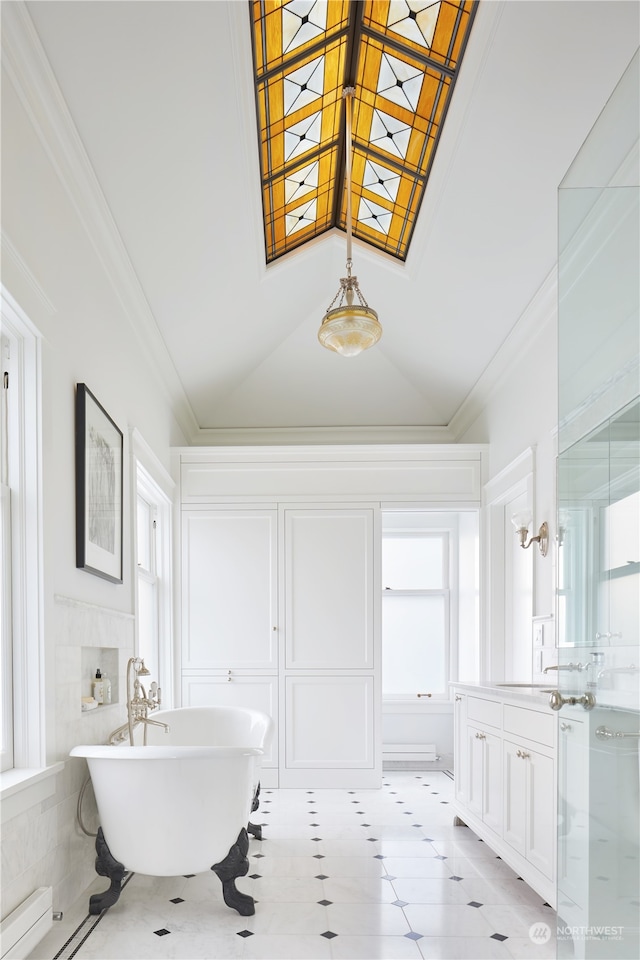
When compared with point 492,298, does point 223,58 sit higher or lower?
higher

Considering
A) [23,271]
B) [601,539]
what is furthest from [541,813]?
[23,271]

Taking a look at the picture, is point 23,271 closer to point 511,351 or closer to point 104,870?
point 104,870

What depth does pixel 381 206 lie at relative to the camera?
4.65 meters

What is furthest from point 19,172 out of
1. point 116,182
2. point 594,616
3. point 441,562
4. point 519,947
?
point 441,562

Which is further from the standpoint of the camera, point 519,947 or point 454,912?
point 454,912

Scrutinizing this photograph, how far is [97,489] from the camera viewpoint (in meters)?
3.52

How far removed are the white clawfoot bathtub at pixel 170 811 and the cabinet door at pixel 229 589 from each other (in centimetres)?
279

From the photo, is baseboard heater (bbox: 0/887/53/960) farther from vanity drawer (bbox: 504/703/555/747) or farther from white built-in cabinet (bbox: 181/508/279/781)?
white built-in cabinet (bbox: 181/508/279/781)

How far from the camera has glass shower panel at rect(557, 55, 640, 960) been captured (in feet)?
4.89

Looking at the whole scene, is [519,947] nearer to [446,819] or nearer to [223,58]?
[446,819]

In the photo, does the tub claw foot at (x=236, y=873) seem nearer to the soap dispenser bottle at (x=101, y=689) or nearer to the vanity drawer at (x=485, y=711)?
the soap dispenser bottle at (x=101, y=689)

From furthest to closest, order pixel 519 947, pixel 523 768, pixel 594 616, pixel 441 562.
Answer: pixel 441 562
pixel 523 768
pixel 519 947
pixel 594 616

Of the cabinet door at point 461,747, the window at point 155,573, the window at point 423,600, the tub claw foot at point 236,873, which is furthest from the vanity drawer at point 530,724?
the window at point 423,600

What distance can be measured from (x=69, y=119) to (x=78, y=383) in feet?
3.24
